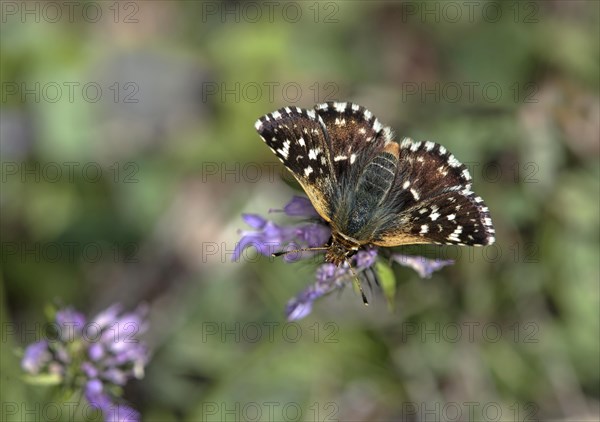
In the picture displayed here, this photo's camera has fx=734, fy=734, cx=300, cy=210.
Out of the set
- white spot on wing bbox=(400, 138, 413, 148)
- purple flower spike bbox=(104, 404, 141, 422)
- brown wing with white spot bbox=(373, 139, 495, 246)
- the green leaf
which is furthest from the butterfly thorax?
purple flower spike bbox=(104, 404, 141, 422)

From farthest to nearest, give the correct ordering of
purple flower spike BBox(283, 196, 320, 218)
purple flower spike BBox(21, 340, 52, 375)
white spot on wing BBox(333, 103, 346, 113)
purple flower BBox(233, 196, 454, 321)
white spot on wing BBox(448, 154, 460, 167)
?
purple flower spike BBox(21, 340, 52, 375), purple flower spike BBox(283, 196, 320, 218), purple flower BBox(233, 196, 454, 321), white spot on wing BBox(333, 103, 346, 113), white spot on wing BBox(448, 154, 460, 167)

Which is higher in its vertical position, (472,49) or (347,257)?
(472,49)

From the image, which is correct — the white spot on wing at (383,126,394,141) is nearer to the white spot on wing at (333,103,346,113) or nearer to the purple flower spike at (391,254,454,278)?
the white spot on wing at (333,103,346,113)

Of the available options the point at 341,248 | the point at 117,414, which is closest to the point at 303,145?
the point at 341,248

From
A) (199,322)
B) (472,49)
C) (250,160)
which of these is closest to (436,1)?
(472,49)

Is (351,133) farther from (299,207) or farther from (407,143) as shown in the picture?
(299,207)

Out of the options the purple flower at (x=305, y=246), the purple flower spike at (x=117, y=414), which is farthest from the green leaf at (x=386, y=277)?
the purple flower spike at (x=117, y=414)

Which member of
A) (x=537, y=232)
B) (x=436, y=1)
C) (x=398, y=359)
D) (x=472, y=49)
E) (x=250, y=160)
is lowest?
(x=398, y=359)

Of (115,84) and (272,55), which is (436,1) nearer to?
(272,55)
